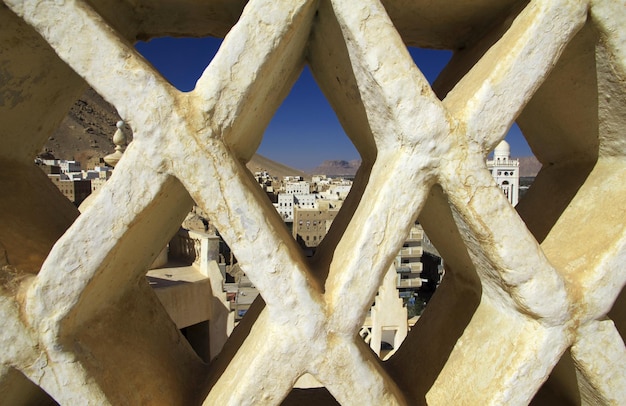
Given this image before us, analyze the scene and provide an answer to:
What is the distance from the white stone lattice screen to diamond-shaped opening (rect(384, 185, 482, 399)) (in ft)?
0.09

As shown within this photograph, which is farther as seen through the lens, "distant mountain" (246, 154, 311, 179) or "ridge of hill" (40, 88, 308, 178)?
"distant mountain" (246, 154, 311, 179)

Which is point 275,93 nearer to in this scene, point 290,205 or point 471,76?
point 471,76

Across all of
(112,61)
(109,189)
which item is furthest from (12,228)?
(112,61)

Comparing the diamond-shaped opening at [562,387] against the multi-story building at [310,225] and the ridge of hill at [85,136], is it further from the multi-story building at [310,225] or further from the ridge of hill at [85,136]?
the ridge of hill at [85,136]

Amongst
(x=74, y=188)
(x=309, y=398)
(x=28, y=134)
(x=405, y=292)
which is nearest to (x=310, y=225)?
(x=405, y=292)

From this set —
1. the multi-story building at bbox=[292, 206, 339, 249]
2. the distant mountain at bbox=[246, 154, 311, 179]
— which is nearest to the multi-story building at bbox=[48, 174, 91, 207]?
the multi-story building at bbox=[292, 206, 339, 249]

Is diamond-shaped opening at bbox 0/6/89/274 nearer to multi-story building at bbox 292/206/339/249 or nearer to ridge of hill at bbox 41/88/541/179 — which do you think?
multi-story building at bbox 292/206/339/249

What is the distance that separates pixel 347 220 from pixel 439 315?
0.65 m

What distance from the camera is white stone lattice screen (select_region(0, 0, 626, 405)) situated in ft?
3.59

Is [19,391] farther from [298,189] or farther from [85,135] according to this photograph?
[85,135]

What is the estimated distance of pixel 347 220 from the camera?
163 centimetres

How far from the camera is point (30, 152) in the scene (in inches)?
67.8

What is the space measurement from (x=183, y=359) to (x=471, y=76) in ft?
5.02

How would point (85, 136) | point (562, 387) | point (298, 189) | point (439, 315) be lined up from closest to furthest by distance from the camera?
point (562, 387) → point (439, 315) → point (298, 189) → point (85, 136)
